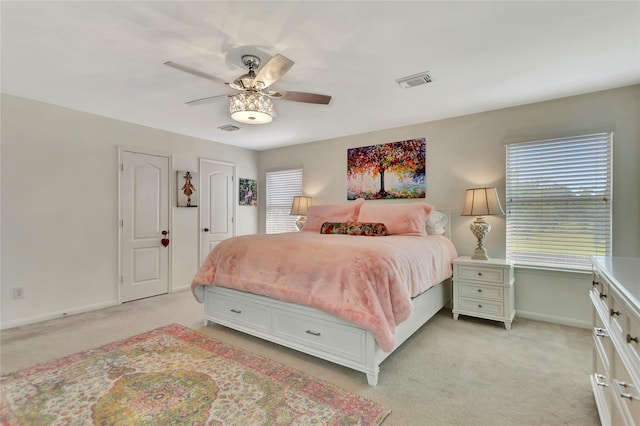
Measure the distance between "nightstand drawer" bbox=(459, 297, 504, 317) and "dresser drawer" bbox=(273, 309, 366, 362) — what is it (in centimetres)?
170

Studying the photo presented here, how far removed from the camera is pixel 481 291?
3.13 meters

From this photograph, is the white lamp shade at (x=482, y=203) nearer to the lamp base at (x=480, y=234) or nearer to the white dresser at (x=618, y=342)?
the lamp base at (x=480, y=234)

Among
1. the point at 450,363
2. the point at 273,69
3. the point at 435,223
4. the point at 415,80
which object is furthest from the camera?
the point at 435,223

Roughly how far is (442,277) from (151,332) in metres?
2.93

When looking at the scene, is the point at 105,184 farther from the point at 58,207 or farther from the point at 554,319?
the point at 554,319

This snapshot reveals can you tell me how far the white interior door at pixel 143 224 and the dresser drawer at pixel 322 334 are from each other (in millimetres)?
2624

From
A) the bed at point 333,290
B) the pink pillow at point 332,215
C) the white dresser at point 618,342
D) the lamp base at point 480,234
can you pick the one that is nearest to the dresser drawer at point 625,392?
the white dresser at point 618,342

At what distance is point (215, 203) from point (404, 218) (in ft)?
10.6

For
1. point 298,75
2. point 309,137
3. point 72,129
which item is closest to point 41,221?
point 72,129

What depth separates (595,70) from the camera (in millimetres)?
2568

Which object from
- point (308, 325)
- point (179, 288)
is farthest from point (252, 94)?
point (179, 288)

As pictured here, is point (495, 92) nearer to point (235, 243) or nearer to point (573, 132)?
point (573, 132)

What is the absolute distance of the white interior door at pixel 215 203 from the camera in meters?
4.95

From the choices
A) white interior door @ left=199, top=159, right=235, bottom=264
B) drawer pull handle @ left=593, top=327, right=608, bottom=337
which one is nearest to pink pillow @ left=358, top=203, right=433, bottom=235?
drawer pull handle @ left=593, top=327, right=608, bottom=337
